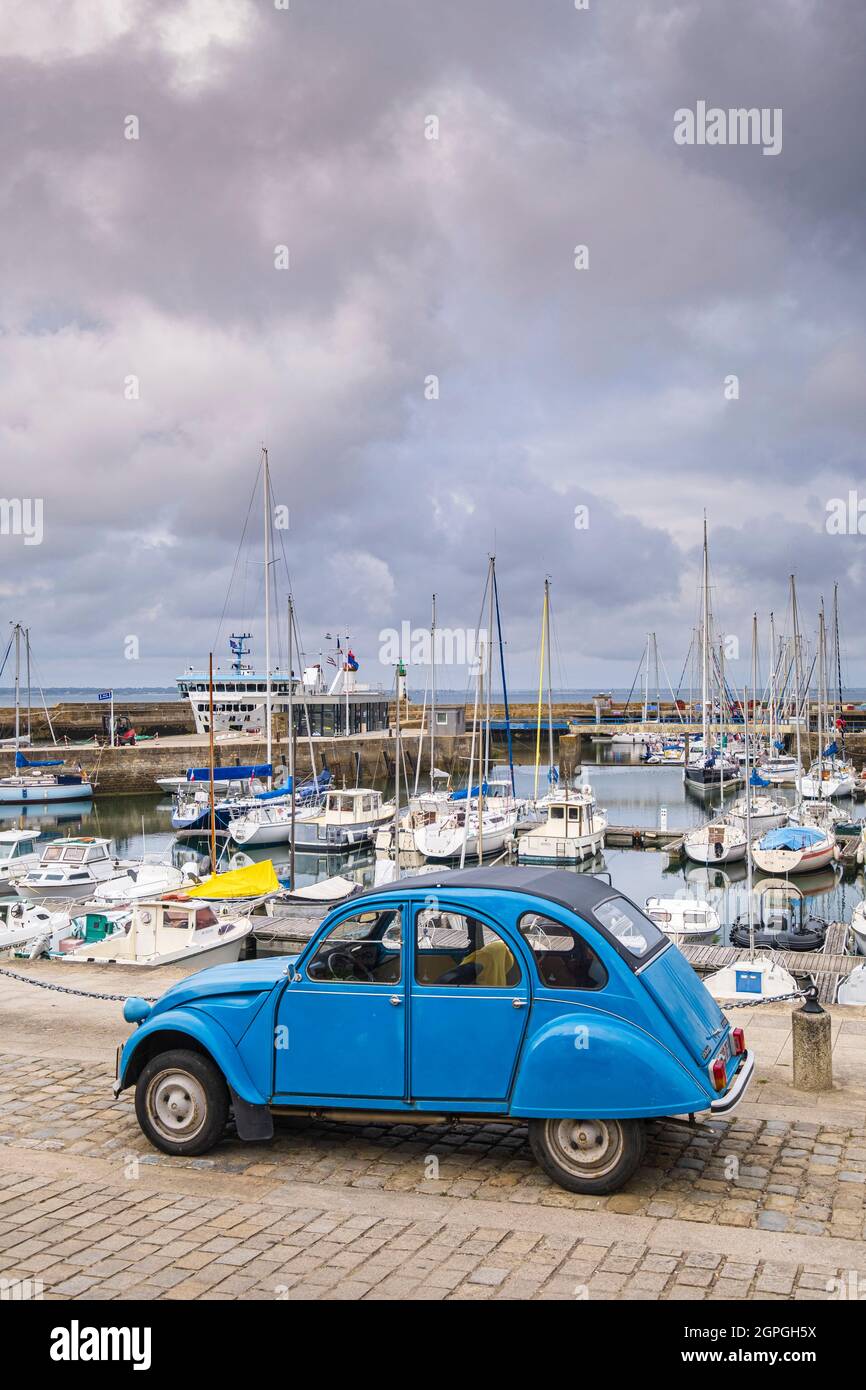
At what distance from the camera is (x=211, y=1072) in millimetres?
6879

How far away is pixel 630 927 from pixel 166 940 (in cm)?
1718

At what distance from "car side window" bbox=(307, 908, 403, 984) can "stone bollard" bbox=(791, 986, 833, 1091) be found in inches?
131

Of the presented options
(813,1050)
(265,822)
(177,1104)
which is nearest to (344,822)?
(265,822)

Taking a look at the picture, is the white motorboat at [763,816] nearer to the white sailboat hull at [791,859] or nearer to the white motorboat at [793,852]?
the white motorboat at [793,852]

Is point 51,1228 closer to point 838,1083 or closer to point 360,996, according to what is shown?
point 360,996

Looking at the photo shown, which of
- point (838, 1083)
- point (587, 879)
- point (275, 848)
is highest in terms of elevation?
point (587, 879)

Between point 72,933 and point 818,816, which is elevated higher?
point 72,933

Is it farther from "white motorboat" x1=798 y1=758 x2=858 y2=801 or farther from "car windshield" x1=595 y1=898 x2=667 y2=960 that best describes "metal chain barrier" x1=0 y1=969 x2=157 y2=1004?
"white motorboat" x1=798 y1=758 x2=858 y2=801

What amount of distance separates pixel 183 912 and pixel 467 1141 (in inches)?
643

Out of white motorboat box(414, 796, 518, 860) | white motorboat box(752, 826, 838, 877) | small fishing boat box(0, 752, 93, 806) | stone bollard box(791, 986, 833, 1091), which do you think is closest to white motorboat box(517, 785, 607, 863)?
white motorboat box(414, 796, 518, 860)

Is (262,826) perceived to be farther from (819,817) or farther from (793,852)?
(819,817)

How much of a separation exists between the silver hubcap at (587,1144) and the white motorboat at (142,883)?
2448 cm

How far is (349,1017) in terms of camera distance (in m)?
6.59
